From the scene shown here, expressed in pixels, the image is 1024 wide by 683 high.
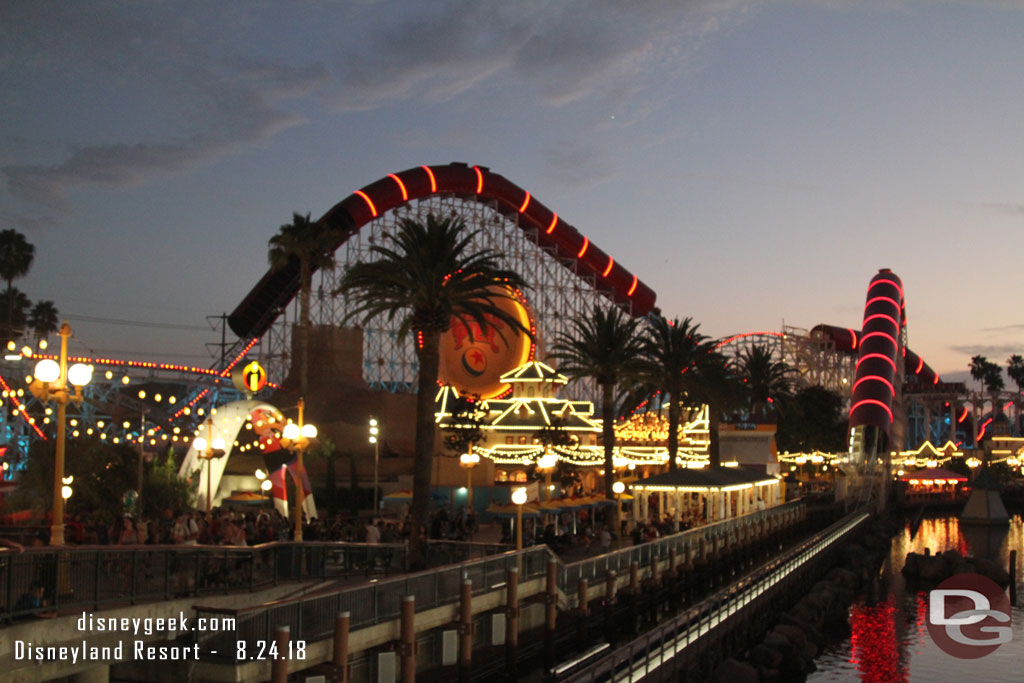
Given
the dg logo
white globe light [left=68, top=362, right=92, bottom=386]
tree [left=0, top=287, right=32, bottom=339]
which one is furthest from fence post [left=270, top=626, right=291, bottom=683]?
tree [left=0, top=287, right=32, bottom=339]

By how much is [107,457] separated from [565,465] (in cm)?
2324

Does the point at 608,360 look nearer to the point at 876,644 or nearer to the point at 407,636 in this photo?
the point at 876,644

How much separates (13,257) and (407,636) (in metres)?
72.3

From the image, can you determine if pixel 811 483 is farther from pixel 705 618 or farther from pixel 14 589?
pixel 14 589

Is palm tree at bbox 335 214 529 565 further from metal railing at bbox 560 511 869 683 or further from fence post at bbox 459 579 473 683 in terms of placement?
fence post at bbox 459 579 473 683

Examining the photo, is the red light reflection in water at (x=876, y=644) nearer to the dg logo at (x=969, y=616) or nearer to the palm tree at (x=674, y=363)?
the dg logo at (x=969, y=616)

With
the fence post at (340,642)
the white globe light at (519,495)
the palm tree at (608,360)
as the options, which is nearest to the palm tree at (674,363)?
the palm tree at (608,360)

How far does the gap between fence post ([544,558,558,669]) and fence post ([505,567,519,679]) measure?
1451 mm

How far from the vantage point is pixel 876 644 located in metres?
33.4

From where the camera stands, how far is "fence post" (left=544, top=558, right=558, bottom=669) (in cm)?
2250

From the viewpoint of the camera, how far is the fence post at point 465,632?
18.8 meters

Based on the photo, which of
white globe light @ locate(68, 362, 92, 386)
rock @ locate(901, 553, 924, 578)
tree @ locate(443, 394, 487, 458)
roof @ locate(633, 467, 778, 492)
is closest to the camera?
white globe light @ locate(68, 362, 92, 386)

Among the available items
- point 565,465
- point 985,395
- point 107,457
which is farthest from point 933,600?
point 985,395

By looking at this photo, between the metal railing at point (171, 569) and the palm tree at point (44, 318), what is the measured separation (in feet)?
225
